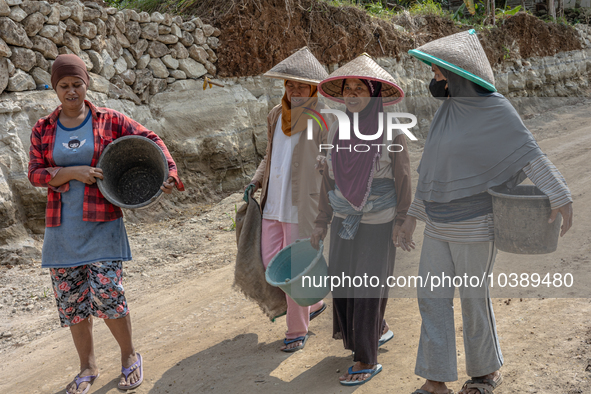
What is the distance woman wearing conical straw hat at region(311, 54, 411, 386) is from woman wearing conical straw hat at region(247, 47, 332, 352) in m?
0.36

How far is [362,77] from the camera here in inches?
109

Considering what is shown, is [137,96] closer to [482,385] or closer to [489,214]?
[489,214]

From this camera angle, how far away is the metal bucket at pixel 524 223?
227cm

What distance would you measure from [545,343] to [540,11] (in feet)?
51.8

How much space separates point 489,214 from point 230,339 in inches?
84.5

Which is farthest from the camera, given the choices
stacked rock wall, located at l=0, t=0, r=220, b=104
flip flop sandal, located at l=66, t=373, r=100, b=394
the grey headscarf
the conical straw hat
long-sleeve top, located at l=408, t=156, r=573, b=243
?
stacked rock wall, located at l=0, t=0, r=220, b=104

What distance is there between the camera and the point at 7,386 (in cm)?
329

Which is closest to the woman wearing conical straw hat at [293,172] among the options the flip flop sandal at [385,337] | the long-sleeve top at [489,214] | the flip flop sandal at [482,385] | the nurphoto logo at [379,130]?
the nurphoto logo at [379,130]

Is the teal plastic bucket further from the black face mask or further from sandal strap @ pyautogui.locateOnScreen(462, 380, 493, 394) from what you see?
the black face mask

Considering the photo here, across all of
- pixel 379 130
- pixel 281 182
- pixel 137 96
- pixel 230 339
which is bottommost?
pixel 230 339

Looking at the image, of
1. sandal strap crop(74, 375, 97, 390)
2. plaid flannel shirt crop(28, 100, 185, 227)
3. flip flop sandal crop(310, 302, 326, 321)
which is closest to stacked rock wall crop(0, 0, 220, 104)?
plaid flannel shirt crop(28, 100, 185, 227)

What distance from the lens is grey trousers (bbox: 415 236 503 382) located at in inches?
98.3

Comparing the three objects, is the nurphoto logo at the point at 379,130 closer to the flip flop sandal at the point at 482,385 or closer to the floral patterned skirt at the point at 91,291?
the flip flop sandal at the point at 482,385

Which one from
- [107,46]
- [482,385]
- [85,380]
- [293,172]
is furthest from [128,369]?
[107,46]
